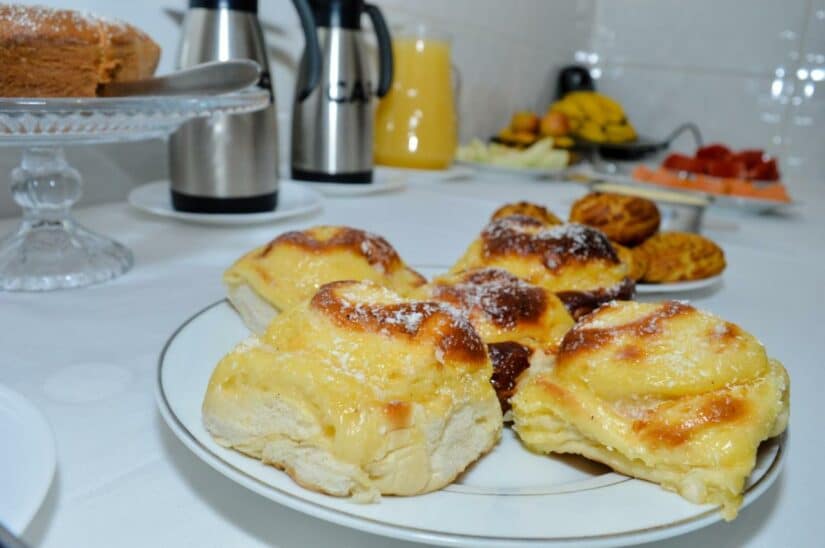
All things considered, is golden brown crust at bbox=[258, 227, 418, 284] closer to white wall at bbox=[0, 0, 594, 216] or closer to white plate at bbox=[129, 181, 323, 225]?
white plate at bbox=[129, 181, 323, 225]

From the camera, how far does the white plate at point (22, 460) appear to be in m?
0.38

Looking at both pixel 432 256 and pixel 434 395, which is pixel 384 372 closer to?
pixel 434 395

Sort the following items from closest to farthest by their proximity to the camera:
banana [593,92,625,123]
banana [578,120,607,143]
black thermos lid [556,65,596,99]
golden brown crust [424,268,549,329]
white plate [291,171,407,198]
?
golden brown crust [424,268,549,329], white plate [291,171,407,198], banana [578,120,607,143], banana [593,92,625,123], black thermos lid [556,65,596,99]

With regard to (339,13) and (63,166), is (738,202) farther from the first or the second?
(63,166)

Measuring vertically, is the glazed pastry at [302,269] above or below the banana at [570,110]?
below

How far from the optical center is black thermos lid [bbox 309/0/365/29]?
60.0 inches

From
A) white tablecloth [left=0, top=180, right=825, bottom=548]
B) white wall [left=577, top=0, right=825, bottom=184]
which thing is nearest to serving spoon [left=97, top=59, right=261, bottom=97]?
white tablecloth [left=0, top=180, right=825, bottom=548]

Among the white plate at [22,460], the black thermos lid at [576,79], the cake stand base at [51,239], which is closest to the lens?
the white plate at [22,460]

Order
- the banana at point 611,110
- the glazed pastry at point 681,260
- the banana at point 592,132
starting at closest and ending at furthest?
1. the glazed pastry at point 681,260
2. the banana at point 592,132
3. the banana at point 611,110

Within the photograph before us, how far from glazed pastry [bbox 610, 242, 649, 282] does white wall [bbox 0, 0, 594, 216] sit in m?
0.88

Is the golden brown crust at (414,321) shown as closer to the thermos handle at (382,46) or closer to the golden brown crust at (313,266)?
the golden brown crust at (313,266)

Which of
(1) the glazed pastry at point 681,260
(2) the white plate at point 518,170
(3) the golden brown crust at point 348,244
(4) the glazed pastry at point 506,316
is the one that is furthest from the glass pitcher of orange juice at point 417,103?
(4) the glazed pastry at point 506,316

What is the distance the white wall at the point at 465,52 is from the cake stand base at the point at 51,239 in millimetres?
261

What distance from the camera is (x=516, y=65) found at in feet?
8.66
